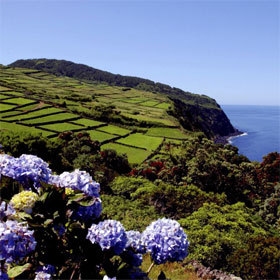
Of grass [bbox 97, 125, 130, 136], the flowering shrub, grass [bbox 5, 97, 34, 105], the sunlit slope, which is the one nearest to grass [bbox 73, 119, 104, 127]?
the sunlit slope

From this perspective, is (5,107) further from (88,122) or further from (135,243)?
(135,243)

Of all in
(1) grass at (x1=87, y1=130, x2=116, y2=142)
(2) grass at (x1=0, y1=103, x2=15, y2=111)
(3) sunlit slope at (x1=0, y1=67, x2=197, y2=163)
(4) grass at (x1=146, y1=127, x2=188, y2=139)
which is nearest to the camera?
(3) sunlit slope at (x1=0, y1=67, x2=197, y2=163)

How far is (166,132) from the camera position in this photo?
163 feet

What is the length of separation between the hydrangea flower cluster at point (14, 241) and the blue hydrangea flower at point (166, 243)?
1.28m

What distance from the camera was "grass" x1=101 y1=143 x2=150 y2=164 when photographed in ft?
107

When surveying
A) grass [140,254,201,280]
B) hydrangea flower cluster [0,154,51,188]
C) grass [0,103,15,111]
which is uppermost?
grass [0,103,15,111]

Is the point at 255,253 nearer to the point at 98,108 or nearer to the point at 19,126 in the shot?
the point at 19,126

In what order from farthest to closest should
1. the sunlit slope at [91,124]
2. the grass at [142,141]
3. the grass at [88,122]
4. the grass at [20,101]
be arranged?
1. the grass at [20,101]
2. the grass at [88,122]
3. the grass at [142,141]
4. the sunlit slope at [91,124]

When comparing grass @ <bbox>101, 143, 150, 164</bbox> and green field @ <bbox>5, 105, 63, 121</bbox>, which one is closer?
grass @ <bbox>101, 143, 150, 164</bbox>

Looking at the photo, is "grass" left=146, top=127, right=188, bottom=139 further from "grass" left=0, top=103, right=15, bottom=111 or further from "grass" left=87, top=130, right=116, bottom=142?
"grass" left=0, top=103, right=15, bottom=111

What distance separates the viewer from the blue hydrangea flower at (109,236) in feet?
8.43

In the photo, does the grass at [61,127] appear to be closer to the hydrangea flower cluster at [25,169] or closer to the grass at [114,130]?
the grass at [114,130]

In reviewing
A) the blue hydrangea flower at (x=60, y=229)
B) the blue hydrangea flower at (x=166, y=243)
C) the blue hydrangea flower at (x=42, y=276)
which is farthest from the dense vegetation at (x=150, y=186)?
the blue hydrangea flower at (x=166, y=243)

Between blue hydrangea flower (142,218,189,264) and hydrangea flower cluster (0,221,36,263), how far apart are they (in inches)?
50.4
